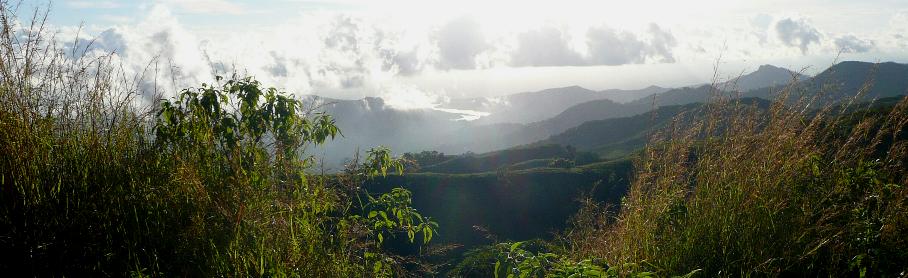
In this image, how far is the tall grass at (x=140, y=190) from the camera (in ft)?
10.4

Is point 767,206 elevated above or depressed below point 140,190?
below

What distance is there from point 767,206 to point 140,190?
4144 millimetres

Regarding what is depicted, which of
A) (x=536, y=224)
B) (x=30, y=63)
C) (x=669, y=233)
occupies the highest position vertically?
(x=30, y=63)

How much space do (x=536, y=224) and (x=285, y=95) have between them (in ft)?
328

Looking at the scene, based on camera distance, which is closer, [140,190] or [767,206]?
[140,190]

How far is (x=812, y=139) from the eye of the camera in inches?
188

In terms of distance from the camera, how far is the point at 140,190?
136 inches

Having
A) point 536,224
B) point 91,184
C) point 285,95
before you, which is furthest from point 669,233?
point 536,224

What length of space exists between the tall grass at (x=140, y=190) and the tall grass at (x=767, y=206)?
1703mm

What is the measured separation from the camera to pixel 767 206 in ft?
12.7

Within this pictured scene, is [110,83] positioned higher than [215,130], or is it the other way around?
[110,83]

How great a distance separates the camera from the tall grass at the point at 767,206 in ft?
11.7

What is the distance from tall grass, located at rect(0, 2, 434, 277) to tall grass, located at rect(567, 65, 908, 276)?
5.59ft

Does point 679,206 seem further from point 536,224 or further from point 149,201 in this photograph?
point 536,224
